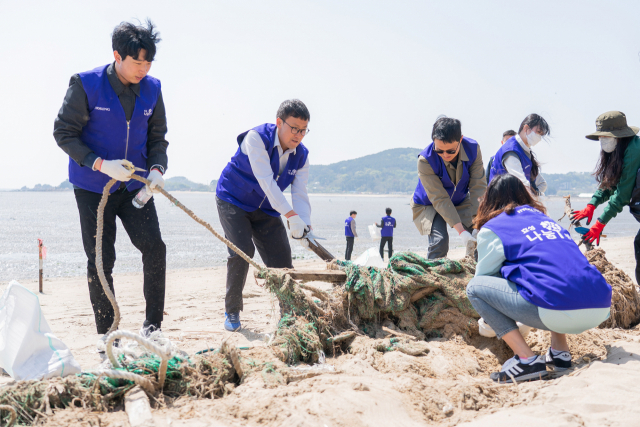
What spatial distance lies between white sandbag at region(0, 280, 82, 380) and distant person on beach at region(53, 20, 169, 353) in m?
0.67

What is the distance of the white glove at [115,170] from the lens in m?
3.01

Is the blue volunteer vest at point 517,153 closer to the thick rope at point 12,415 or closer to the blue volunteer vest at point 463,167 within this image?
the blue volunteer vest at point 463,167

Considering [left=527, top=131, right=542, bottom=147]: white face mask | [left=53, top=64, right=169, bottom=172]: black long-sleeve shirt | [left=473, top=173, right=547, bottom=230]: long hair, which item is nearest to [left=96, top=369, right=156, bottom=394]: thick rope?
[left=53, top=64, right=169, bottom=172]: black long-sleeve shirt

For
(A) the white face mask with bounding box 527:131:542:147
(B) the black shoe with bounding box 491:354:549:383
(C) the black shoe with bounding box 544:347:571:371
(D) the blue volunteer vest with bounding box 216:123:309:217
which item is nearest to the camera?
(B) the black shoe with bounding box 491:354:549:383

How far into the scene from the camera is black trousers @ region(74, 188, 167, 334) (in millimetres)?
Result: 3287

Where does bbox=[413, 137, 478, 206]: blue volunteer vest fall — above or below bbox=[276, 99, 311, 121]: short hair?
below

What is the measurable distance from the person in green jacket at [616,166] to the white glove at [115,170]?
3514 millimetres

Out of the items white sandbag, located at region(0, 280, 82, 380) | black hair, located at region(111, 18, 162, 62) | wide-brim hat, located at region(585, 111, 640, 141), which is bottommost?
white sandbag, located at region(0, 280, 82, 380)

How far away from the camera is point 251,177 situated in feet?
13.4

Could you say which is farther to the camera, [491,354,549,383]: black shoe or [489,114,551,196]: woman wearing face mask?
[489,114,551,196]: woman wearing face mask

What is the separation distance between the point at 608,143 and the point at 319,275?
264 centimetres

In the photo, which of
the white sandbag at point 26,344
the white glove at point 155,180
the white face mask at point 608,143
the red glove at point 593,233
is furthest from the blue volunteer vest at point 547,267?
the white sandbag at point 26,344

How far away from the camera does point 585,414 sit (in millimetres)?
2025

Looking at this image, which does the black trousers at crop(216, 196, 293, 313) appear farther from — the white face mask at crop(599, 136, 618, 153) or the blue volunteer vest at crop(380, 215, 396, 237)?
the blue volunteer vest at crop(380, 215, 396, 237)
